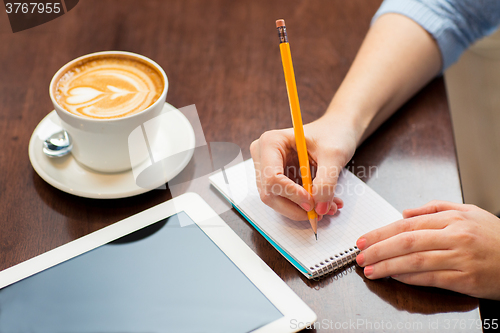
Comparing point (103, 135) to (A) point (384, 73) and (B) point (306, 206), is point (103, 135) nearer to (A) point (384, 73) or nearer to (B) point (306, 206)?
(B) point (306, 206)

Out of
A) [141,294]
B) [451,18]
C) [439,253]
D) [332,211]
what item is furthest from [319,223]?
[451,18]

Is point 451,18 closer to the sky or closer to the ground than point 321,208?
closer to the sky

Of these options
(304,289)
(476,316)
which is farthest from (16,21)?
(476,316)

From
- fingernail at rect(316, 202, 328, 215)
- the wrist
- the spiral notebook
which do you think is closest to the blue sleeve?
the wrist

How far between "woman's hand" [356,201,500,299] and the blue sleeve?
0.45 m

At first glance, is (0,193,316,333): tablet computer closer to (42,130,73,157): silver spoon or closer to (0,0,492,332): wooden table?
(0,0,492,332): wooden table

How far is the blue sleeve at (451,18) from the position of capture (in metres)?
0.84

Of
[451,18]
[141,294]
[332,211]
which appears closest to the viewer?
[141,294]

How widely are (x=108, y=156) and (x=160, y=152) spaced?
89 mm

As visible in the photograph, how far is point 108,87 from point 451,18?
693 mm

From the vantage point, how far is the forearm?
0.73 m

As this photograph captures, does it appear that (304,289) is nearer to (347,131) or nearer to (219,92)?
(347,131)

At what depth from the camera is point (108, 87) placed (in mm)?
649

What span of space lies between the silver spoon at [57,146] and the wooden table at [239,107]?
0.15 feet
